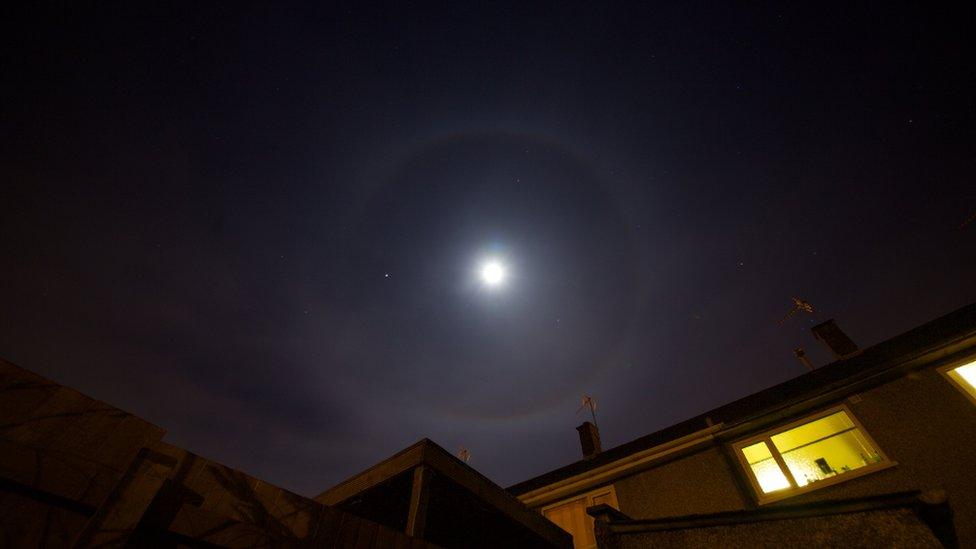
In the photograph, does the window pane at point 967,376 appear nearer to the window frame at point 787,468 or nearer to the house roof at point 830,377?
the house roof at point 830,377

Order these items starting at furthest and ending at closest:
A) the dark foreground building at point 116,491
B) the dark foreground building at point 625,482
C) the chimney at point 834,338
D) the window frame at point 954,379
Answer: the chimney at point 834,338, the window frame at point 954,379, the dark foreground building at point 625,482, the dark foreground building at point 116,491

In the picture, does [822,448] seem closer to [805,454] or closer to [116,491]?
[805,454]

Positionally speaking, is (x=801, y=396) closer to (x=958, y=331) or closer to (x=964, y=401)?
(x=964, y=401)

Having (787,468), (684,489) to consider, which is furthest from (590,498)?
(787,468)

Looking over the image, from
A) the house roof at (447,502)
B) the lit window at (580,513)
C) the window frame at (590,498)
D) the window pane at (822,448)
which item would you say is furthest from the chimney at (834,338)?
the house roof at (447,502)

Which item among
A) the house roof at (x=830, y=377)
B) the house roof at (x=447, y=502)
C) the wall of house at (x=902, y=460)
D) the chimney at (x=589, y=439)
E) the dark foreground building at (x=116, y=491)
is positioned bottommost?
the dark foreground building at (x=116, y=491)

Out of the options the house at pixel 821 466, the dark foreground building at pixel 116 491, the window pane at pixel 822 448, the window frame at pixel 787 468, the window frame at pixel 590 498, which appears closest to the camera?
the dark foreground building at pixel 116 491

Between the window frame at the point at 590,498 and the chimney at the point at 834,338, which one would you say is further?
the chimney at the point at 834,338

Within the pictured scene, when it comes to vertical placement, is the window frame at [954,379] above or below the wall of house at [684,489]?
above

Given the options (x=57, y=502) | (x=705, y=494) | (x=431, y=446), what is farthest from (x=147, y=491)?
(x=705, y=494)
